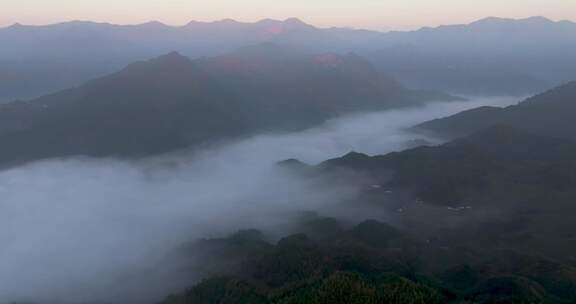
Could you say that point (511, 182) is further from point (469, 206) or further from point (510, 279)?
point (510, 279)

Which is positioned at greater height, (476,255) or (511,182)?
(511,182)

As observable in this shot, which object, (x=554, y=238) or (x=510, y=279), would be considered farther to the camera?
(x=554, y=238)

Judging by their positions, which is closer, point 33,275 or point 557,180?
point 33,275

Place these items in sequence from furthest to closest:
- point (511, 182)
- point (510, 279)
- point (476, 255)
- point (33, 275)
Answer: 1. point (511, 182)
2. point (33, 275)
3. point (476, 255)
4. point (510, 279)

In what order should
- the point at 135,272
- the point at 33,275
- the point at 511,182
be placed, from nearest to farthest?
the point at 135,272, the point at 33,275, the point at 511,182

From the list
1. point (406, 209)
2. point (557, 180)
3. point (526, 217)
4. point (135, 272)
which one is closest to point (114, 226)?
point (135, 272)

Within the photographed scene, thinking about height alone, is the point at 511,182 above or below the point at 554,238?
above

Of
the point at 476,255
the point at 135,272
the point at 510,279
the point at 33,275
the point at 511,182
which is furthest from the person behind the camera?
the point at 511,182

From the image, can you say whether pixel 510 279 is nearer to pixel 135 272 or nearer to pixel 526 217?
pixel 526 217

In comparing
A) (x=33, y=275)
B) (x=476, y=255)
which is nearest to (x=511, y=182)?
(x=476, y=255)

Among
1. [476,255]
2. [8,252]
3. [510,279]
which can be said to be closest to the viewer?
[510,279]
